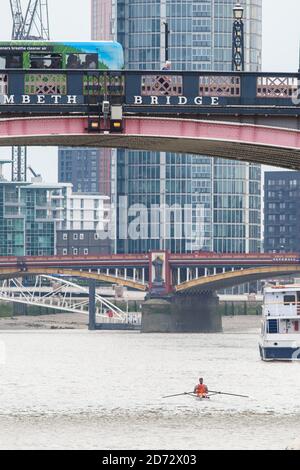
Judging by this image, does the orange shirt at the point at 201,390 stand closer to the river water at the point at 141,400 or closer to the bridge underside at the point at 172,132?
the river water at the point at 141,400

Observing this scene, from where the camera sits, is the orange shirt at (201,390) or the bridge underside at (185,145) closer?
the bridge underside at (185,145)

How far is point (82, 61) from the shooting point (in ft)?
276

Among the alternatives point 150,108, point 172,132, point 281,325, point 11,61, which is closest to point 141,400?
point 11,61

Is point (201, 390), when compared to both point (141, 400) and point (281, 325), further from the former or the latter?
point (281, 325)

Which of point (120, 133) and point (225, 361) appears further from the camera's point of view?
point (225, 361)

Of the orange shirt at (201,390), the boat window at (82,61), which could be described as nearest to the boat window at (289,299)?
the orange shirt at (201,390)

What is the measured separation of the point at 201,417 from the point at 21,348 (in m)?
84.2

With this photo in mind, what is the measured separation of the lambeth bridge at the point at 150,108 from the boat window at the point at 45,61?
18.0 ft

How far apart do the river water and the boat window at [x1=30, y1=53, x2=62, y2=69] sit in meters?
16.4

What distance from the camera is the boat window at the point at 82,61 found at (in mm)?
84125

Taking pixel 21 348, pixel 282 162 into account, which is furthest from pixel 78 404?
pixel 21 348
